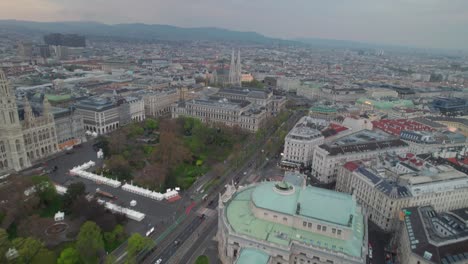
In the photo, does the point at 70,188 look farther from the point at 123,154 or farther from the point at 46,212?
the point at 123,154

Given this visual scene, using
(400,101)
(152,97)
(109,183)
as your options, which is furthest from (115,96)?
(400,101)

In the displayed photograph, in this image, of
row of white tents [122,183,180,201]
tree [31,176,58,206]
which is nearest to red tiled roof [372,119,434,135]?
row of white tents [122,183,180,201]

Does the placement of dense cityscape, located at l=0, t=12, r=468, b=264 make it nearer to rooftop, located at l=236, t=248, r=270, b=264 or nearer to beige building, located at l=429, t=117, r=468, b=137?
rooftop, located at l=236, t=248, r=270, b=264

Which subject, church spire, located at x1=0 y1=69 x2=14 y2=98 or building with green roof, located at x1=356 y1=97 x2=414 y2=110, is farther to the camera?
building with green roof, located at x1=356 y1=97 x2=414 y2=110

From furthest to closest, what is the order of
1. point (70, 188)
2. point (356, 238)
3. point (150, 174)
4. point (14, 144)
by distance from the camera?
point (14, 144) → point (150, 174) → point (70, 188) → point (356, 238)

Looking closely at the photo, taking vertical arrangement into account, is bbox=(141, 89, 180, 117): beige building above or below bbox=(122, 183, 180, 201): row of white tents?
above

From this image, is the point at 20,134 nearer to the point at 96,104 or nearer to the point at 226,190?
the point at 96,104

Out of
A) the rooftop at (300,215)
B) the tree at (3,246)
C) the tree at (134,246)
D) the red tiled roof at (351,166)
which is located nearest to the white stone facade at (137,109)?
the tree at (3,246)

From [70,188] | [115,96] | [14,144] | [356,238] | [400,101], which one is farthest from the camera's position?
[400,101]

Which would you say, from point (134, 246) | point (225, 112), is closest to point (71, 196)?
point (134, 246)
